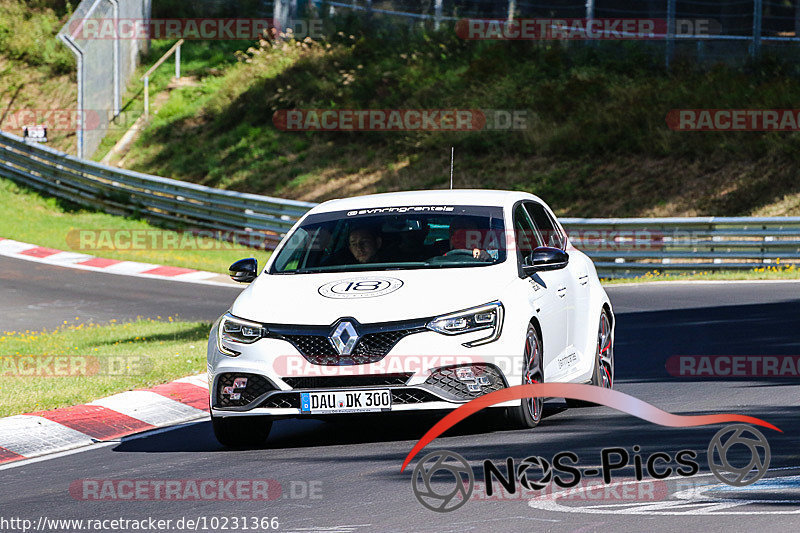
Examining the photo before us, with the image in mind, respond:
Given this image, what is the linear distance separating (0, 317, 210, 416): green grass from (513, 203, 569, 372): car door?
3924mm

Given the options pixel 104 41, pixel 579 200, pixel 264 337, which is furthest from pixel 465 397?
pixel 104 41

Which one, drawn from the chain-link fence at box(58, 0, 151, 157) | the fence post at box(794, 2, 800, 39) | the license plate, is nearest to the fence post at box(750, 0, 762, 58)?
the fence post at box(794, 2, 800, 39)

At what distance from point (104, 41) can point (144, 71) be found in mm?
4512

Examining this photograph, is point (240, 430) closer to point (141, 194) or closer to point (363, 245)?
point (363, 245)

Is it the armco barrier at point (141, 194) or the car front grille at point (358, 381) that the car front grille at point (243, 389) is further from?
the armco barrier at point (141, 194)

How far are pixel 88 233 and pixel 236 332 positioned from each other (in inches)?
889

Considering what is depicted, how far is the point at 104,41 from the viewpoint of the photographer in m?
37.6

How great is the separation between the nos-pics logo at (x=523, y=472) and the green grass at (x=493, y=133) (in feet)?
65.1

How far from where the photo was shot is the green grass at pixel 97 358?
1127cm

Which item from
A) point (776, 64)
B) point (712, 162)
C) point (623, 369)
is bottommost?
point (623, 369)

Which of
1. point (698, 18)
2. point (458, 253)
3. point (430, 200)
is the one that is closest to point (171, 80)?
point (698, 18)

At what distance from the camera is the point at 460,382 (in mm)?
8391

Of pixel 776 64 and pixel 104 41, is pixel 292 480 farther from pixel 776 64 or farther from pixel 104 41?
pixel 104 41

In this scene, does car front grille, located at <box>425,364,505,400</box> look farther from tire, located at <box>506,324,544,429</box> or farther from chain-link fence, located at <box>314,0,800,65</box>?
chain-link fence, located at <box>314,0,800,65</box>
